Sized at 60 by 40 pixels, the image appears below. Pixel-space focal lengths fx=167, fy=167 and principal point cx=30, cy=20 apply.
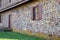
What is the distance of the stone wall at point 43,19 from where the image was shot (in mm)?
12208

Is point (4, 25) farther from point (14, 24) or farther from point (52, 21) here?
point (52, 21)

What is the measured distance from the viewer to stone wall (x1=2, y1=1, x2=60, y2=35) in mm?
12208

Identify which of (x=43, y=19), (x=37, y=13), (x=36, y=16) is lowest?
(x=43, y=19)

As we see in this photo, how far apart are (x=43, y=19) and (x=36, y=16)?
56.8 inches

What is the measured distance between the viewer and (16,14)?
1873cm

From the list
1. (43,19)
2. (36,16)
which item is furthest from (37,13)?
(43,19)

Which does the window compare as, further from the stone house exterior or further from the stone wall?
the stone wall

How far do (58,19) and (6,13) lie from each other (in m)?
11.3

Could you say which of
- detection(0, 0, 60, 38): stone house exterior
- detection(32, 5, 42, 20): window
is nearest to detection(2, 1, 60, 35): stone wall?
detection(0, 0, 60, 38): stone house exterior

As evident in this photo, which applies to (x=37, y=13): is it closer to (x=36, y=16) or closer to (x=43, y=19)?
(x=36, y=16)

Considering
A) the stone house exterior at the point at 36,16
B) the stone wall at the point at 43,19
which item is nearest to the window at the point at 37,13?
the stone house exterior at the point at 36,16

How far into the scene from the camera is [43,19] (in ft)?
44.4

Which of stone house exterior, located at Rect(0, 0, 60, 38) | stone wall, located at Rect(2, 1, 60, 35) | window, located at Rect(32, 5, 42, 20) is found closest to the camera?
stone wall, located at Rect(2, 1, 60, 35)

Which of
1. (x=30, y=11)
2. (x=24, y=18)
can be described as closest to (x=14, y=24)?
(x=24, y=18)
